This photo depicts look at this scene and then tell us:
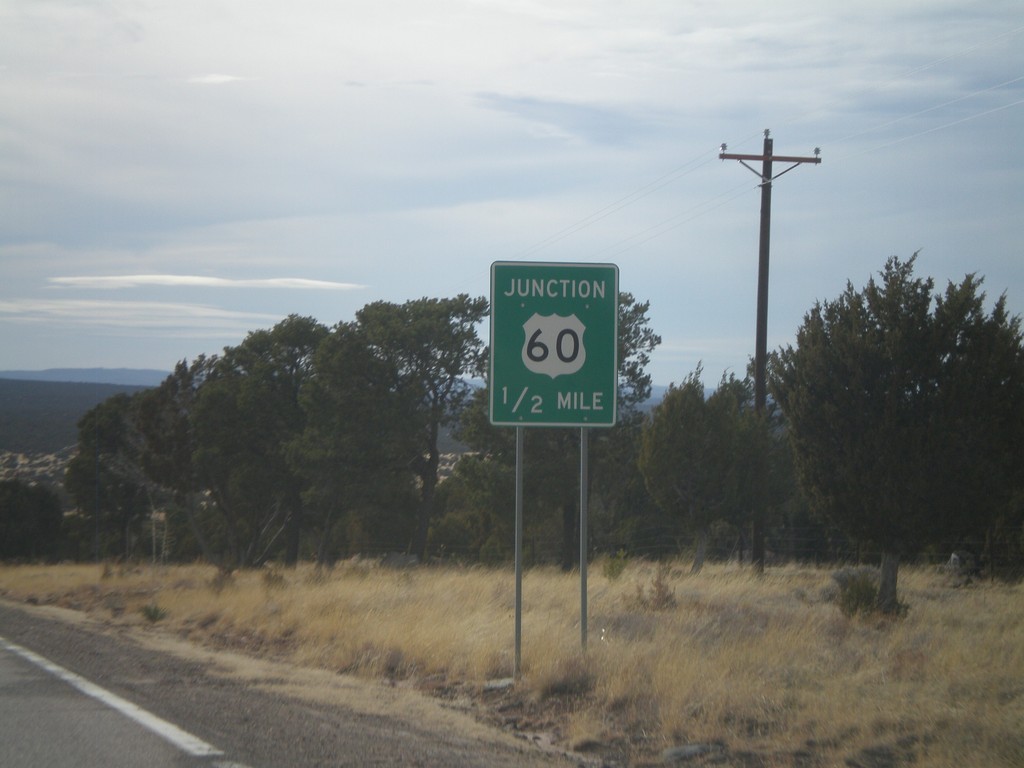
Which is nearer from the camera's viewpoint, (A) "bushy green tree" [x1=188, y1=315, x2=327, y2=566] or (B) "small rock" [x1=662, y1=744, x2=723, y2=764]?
(B) "small rock" [x1=662, y1=744, x2=723, y2=764]

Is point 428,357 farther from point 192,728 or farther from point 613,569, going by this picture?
point 192,728

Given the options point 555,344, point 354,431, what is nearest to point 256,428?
point 354,431

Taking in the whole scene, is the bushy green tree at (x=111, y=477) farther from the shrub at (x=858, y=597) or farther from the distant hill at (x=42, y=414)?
the shrub at (x=858, y=597)

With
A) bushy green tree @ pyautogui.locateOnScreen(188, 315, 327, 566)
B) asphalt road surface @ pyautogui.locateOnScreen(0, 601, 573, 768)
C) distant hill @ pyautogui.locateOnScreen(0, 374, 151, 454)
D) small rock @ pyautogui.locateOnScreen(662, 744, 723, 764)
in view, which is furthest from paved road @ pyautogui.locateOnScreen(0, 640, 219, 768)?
distant hill @ pyautogui.locateOnScreen(0, 374, 151, 454)

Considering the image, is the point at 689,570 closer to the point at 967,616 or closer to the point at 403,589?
the point at 403,589

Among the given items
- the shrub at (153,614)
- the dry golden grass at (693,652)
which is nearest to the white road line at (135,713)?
the dry golden grass at (693,652)

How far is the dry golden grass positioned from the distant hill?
172ft

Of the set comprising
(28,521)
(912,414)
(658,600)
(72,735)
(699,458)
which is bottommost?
(28,521)

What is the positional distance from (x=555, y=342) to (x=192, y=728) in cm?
446

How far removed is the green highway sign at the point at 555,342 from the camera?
31.5 feet

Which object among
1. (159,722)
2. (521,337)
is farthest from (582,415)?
(159,722)

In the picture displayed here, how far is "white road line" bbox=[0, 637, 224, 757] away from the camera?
674 centimetres

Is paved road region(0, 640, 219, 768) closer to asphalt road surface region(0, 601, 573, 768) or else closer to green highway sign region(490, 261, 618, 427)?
asphalt road surface region(0, 601, 573, 768)

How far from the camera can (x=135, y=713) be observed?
7895mm
